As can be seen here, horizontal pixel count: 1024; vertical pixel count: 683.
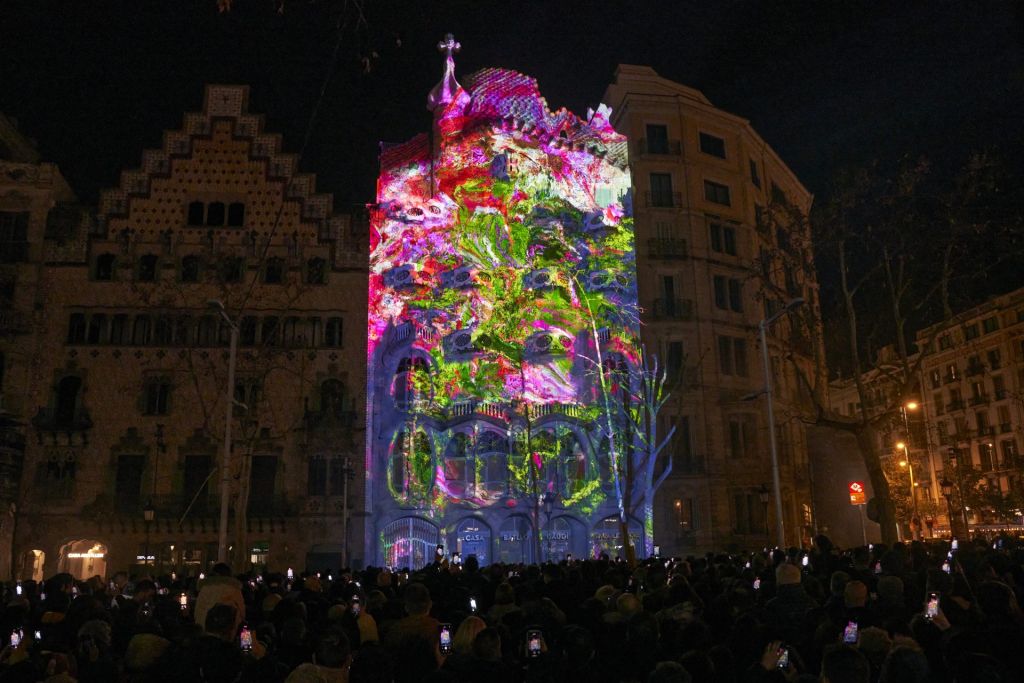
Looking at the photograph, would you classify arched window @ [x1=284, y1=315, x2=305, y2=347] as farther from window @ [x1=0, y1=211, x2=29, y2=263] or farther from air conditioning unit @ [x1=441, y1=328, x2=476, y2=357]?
window @ [x1=0, y1=211, x2=29, y2=263]

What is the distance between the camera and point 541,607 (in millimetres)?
9672

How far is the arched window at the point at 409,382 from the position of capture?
4406 centimetres

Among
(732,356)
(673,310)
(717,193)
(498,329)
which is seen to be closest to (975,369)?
(717,193)

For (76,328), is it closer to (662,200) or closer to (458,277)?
(458,277)

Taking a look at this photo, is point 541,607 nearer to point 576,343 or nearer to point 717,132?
point 576,343

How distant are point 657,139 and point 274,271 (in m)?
22.3

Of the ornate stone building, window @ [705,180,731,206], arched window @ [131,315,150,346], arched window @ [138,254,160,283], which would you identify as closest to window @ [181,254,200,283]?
the ornate stone building

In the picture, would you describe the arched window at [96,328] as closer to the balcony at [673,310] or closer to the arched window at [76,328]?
the arched window at [76,328]

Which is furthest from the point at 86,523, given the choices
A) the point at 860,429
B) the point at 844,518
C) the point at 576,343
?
the point at 844,518

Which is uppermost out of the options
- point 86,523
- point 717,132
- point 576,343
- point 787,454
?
point 717,132

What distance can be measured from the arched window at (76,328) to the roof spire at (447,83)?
836 inches

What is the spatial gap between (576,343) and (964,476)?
34.5 m

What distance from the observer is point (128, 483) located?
1617 inches

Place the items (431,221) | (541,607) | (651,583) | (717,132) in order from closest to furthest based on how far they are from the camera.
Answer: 1. (541,607)
2. (651,583)
3. (431,221)
4. (717,132)
